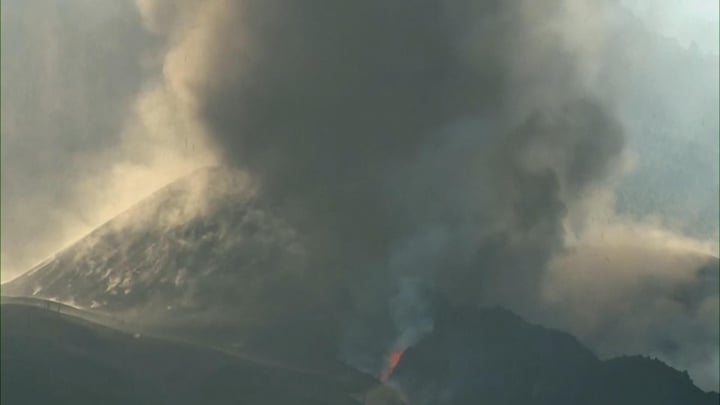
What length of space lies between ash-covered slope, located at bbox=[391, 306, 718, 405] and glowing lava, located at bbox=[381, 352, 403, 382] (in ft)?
0.48

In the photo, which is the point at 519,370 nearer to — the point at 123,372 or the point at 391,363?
the point at 391,363

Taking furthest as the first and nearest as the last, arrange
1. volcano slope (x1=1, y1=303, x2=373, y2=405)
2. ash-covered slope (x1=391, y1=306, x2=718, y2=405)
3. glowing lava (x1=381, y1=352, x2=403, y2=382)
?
1. ash-covered slope (x1=391, y1=306, x2=718, y2=405)
2. glowing lava (x1=381, y1=352, x2=403, y2=382)
3. volcano slope (x1=1, y1=303, x2=373, y2=405)

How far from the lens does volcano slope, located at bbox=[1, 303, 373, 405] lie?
12.2m

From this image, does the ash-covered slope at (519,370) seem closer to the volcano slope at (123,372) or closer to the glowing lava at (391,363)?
the glowing lava at (391,363)

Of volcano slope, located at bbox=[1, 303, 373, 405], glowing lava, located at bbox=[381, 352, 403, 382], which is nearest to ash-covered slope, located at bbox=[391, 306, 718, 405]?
glowing lava, located at bbox=[381, 352, 403, 382]

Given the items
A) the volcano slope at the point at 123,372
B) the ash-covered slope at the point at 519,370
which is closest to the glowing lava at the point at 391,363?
the ash-covered slope at the point at 519,370

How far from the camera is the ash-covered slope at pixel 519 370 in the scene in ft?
58.3

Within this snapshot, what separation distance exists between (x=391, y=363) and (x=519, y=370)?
3.59 meters

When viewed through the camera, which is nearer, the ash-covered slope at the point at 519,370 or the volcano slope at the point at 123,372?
the volcano slope at the point at 123,372

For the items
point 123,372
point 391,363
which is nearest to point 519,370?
point 391,363

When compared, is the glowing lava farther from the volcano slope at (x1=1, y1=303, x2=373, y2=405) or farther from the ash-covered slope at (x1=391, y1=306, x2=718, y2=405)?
the volcano slope at (x1=1, y1=303, x2=373, y2=405)

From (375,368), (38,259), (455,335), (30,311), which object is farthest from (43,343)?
(455,335)

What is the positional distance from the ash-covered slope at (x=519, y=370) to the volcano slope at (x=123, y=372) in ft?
9.28

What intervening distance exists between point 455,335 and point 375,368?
2.81m
